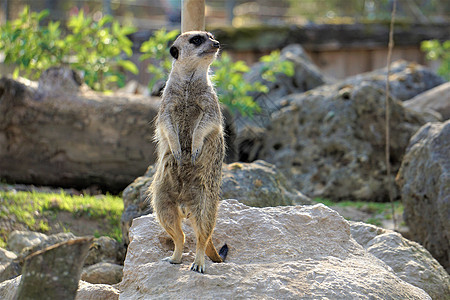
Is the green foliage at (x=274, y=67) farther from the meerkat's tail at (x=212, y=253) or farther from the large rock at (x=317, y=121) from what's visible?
the meerkat's tail at (x=212, y=253)

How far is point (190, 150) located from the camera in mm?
3680

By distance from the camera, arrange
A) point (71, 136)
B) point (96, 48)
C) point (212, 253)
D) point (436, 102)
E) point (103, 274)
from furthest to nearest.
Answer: point (436, 102) → point (96, 48) → point (71, 136) → point (103, 274) → point (212, 253)

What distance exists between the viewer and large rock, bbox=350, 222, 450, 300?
4.06m

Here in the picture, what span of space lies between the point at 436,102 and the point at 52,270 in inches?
255

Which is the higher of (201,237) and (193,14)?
(193,14)

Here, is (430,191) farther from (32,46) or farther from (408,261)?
(32,46)

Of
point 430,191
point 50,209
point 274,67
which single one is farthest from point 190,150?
point 274,67

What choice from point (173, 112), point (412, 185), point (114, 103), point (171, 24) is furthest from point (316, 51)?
point (173, 112)

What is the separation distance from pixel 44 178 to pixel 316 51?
6787mm

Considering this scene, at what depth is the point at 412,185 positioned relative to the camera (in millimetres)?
5395

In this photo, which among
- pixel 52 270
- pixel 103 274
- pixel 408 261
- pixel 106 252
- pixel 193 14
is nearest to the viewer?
pixel 52 270

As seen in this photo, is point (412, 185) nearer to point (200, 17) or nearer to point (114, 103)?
point (200, 17)

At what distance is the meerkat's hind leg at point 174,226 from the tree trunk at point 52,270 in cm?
75

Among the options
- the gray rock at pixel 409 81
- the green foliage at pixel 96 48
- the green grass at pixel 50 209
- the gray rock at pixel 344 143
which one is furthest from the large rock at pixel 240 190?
the gray rock at pixel 409 81
